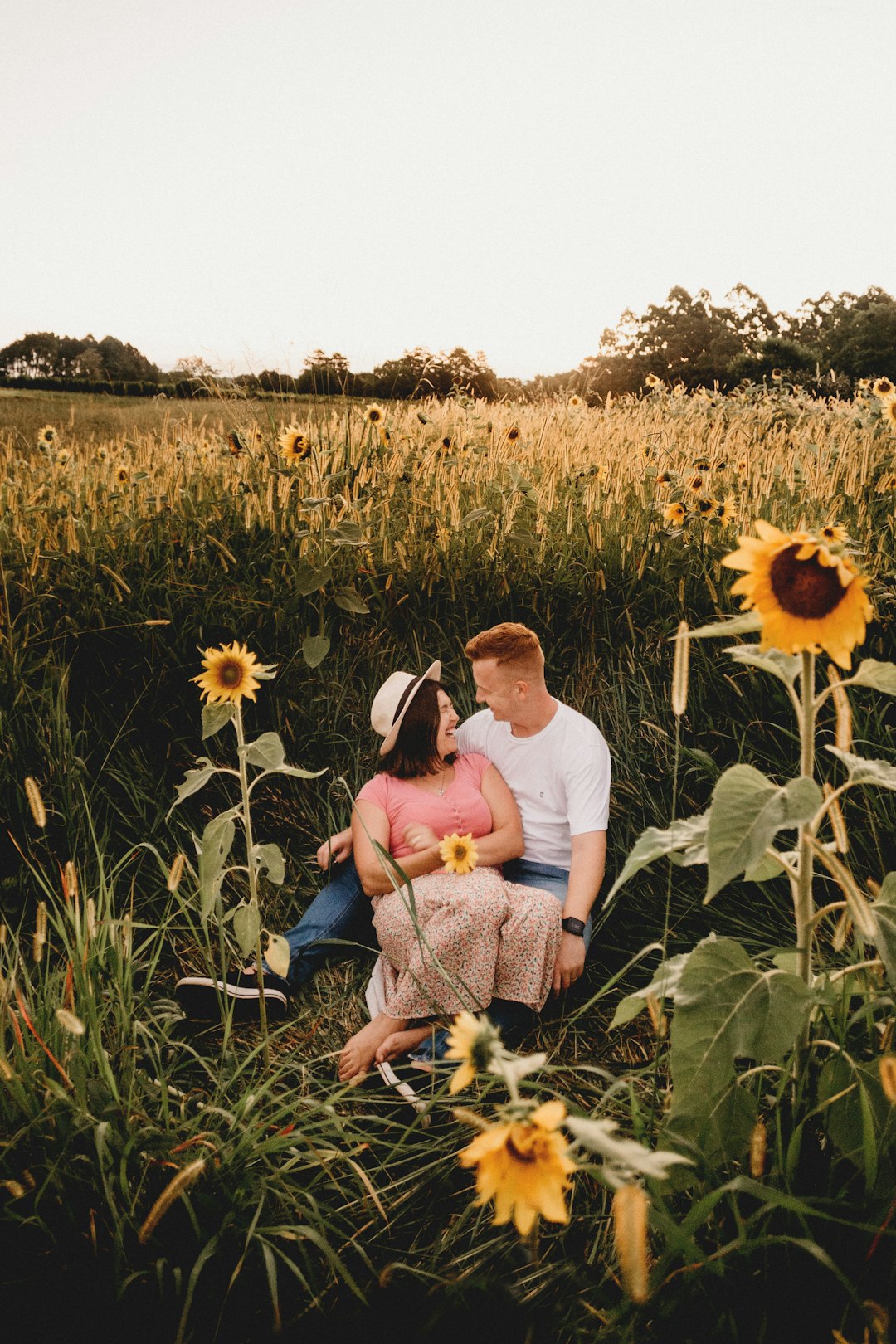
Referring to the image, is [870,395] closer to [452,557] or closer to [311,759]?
[452,557]

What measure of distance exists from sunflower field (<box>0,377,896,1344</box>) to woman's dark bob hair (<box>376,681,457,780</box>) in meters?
0.47

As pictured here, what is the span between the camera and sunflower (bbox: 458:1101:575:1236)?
976 millimetres

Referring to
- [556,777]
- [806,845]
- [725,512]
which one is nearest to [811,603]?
[806,845]

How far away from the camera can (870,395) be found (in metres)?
6.39

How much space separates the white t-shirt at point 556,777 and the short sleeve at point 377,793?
452 millimetres

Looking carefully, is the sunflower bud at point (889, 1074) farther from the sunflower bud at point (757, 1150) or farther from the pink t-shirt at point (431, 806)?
the pink t-shirt at point (431, 806)

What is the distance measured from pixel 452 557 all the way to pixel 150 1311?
9.13 feet

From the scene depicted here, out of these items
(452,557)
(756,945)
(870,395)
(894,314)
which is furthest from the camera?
(894,314)

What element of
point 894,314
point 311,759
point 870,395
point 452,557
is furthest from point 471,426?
point 894,314

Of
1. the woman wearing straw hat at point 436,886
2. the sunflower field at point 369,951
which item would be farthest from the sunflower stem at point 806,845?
the woman wearing straw hat at point 436,886

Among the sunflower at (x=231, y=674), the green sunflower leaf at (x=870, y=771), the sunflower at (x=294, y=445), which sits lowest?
the sunflower at (x=231, y=674)

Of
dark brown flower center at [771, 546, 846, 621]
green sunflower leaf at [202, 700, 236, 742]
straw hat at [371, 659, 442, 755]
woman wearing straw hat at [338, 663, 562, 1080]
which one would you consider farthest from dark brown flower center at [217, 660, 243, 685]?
dark brown flower center at [771, 546, 846, 621]

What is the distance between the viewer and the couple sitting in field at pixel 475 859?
258cm

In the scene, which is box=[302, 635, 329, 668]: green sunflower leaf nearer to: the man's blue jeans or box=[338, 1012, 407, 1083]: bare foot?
the man's blue jeans
